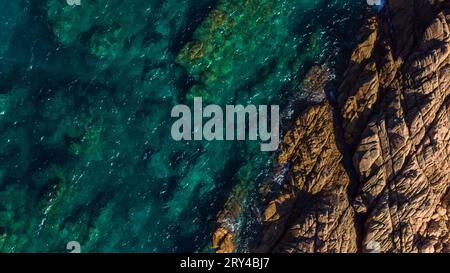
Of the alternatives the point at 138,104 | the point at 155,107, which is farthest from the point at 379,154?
the point at 138,104

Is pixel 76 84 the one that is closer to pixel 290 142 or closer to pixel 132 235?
pixel 132 235

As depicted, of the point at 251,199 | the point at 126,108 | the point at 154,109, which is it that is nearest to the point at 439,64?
the point at 251,199

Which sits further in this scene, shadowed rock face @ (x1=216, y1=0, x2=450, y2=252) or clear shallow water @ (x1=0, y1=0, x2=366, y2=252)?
clear shallow water @ (x1=0, y1=0, x2=366, y2=252)

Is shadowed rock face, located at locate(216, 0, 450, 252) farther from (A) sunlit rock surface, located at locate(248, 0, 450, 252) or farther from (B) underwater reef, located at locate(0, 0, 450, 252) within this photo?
(B) underwater reef, located at locate(0, 0, 450, 252)

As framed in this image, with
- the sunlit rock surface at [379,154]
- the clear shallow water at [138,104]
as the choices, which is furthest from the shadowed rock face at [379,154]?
the clear shallow water at [138,104]

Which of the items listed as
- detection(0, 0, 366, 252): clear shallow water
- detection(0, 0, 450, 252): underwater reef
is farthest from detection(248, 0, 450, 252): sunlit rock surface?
detection(0, 0, 366, 252): clear shallow water

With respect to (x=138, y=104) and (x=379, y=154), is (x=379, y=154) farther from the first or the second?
(x=138, y=104)
